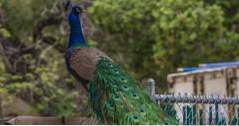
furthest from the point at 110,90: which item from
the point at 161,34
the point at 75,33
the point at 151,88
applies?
the point at 161,34

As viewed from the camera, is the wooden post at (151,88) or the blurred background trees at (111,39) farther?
the blurred background trees at (111,39)

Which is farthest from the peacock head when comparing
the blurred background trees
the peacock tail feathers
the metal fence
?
the blurred background trees

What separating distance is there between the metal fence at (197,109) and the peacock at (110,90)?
0.15 m

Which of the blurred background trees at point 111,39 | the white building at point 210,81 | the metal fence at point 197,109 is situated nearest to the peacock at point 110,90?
the metal fence at point 197,109

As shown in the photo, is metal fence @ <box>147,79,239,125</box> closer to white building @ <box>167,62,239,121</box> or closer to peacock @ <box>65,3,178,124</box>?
peacock @ <box>65,3,178,124</box>

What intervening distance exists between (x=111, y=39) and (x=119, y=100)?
9307 millimetres

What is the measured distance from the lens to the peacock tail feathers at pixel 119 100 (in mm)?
5043

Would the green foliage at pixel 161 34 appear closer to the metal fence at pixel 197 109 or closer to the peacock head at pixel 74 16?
the peacock head at pixel 74 16

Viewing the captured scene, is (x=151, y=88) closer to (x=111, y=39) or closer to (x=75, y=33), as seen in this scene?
(x=75, y=33)

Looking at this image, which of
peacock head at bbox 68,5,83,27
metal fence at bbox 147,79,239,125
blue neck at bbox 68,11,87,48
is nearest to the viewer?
metal fence at bbox 147,79,239,125

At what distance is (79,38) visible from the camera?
662cm

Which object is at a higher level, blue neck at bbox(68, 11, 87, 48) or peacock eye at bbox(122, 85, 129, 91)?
blue neck at bbox(68, 11, 87, 48)

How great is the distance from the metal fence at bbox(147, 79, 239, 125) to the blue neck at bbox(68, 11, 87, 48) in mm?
1147

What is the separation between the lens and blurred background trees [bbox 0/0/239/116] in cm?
1170
